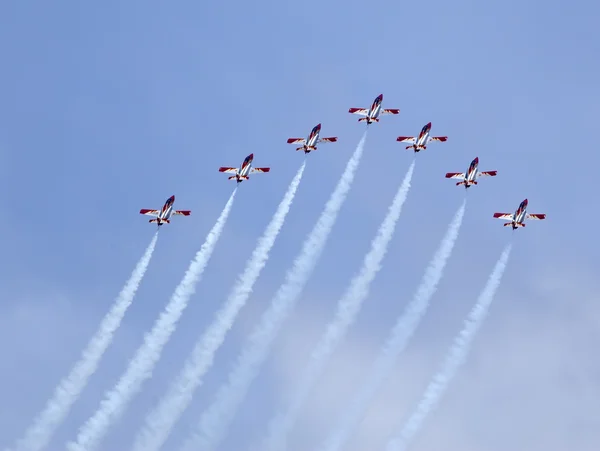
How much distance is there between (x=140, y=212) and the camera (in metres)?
171

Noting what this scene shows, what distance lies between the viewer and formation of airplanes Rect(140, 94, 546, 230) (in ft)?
560

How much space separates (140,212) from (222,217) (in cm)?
1041

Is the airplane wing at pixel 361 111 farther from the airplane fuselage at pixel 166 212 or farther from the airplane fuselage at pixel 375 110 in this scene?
the airplane fuselage at pixel 166 212

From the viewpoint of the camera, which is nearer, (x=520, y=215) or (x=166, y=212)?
(x=166, y=212)

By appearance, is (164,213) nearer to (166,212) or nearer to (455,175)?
(166,212)

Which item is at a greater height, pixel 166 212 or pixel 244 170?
pixel 244 170

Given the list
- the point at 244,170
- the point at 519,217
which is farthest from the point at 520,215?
the point at 244,170

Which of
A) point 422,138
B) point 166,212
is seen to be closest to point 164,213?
point 166,212

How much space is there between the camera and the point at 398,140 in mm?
179750

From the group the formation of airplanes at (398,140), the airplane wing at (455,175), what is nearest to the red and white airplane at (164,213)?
the formation of airplanes at (398,140)

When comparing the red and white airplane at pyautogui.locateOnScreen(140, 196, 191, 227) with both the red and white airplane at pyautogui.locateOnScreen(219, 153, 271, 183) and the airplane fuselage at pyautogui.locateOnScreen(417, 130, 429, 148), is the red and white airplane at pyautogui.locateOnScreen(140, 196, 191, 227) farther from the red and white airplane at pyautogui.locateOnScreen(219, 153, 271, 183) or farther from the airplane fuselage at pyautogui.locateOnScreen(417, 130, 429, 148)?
the airplane fuselage at pyautogui.locateOnScreen(417, 130, 429, 148)

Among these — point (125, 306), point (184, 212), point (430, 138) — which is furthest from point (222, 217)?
point (430, 138)

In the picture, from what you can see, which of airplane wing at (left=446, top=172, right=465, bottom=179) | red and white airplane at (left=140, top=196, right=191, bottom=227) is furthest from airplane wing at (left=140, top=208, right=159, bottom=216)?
airplane wing at (left=446, top=172, right=465, bottom=179)

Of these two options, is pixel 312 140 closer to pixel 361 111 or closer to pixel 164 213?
pixel 361 111
